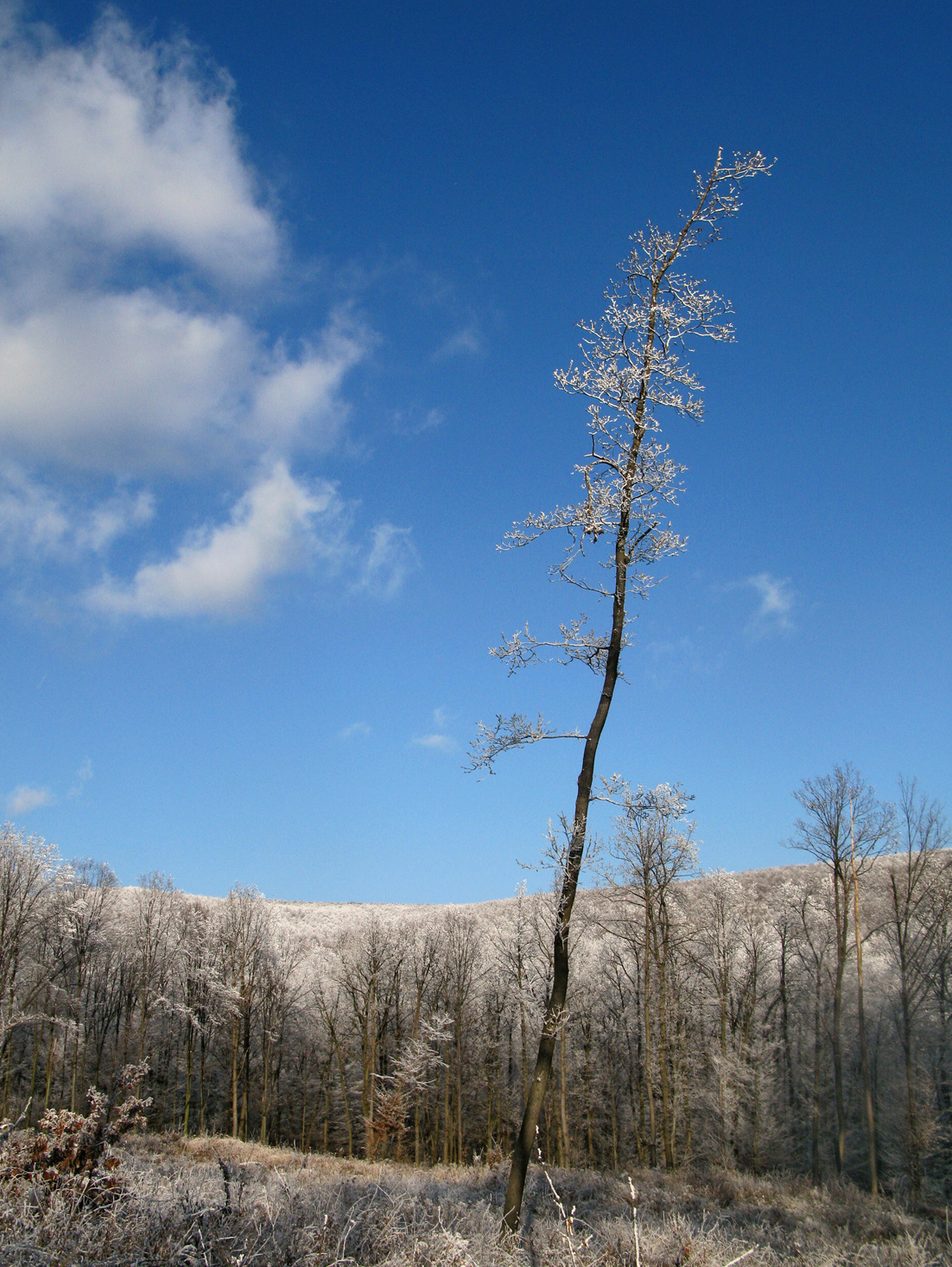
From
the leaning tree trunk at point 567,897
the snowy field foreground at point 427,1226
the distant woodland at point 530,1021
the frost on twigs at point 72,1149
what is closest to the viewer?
the snowy field foreground at point 427,1226

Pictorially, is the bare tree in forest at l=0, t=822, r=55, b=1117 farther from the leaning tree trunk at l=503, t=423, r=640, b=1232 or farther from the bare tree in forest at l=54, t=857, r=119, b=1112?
the leaning tree trunk at l=503, t=423, r=640, b=1232

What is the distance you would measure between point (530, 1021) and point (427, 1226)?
39.7 meters

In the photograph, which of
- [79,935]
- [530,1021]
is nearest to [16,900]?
[79,935]

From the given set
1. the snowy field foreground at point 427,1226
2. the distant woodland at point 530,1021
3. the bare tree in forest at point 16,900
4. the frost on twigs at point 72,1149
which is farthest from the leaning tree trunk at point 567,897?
the bare tree in forest at point 16,900

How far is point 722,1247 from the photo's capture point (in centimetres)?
866

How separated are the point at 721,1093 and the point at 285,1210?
2631 cm

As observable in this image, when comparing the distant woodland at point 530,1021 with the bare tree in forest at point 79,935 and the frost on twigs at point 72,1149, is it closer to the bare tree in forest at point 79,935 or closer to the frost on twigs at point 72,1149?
the bare tree in forest at point 79,935

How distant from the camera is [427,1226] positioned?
810 centimetres

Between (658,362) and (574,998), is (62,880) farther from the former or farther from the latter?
(658,362)

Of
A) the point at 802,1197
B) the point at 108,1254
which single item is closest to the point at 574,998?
the point at 802,1197

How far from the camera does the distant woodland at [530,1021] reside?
95.1 ft

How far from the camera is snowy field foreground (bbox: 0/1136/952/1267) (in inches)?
221

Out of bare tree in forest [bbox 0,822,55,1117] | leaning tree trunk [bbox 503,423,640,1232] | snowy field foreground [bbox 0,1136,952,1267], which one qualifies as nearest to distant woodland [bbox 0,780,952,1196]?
bare tree in forest [bbox 0,822,55,1117]

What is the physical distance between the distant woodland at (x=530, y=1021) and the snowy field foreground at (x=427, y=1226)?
9933 millimetres
